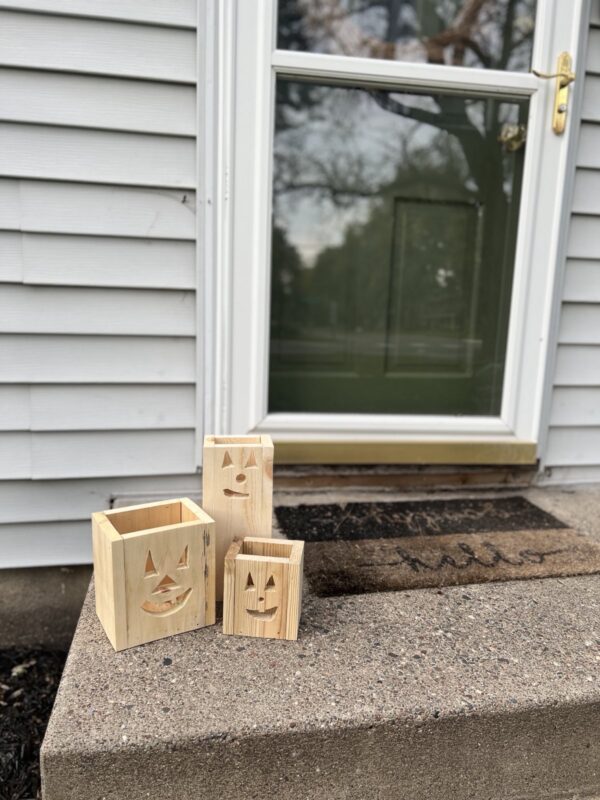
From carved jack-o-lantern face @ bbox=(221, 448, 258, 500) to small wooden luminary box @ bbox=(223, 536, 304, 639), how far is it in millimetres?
112

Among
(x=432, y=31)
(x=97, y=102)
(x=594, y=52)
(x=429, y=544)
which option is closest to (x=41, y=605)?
(x=429, y=544)

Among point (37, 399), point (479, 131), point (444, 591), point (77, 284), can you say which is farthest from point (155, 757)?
point (479, 131)

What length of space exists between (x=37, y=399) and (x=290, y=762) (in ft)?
3.86

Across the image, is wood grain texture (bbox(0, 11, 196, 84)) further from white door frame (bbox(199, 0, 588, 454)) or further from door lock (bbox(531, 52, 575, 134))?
door lock (bbox(531, 52, 575, 134))

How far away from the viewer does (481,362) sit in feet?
6.53

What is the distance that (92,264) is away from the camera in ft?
5.30

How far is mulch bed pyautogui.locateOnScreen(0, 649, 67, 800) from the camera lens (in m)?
1.29

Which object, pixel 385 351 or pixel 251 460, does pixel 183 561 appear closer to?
pixel 251 460

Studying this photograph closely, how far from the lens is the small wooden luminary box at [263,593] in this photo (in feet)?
3.40

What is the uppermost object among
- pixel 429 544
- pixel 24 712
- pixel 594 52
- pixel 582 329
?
pixel 594 52

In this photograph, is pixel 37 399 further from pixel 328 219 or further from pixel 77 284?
pixel 328 219

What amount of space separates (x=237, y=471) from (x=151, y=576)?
10.2 inches

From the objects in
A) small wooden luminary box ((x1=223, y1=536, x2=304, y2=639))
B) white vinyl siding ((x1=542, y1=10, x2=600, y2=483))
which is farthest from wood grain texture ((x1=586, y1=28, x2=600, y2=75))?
small wooden luminary box ((x1=223, y1=536, x2=304, y2=639))

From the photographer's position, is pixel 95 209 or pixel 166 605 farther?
pixel 95 209
